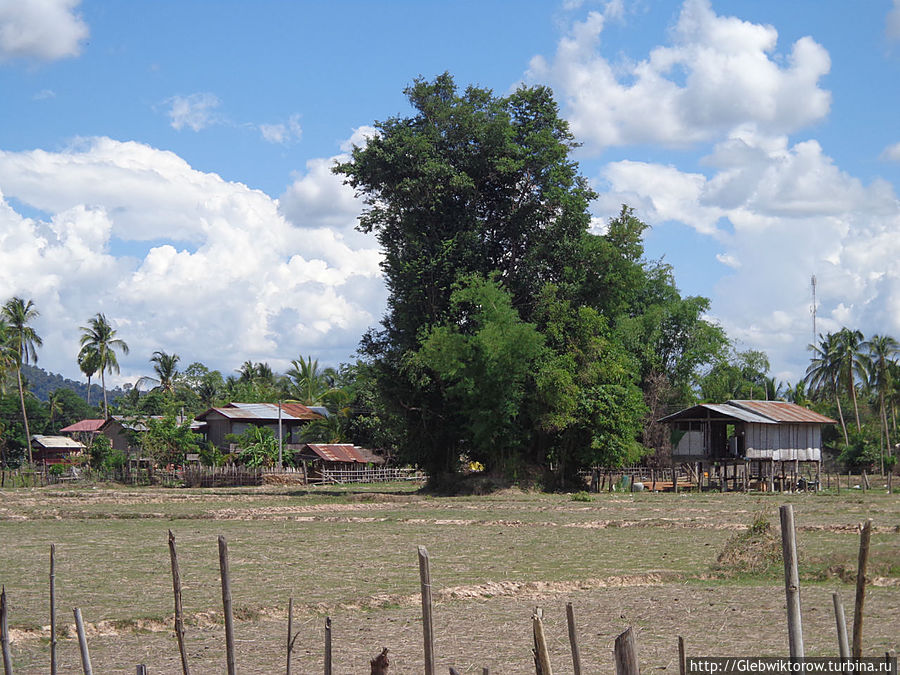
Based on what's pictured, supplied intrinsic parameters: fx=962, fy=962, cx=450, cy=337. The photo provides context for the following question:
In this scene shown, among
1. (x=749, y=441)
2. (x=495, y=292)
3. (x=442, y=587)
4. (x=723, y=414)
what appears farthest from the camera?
(x=749, y=441)

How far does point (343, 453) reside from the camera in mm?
71875

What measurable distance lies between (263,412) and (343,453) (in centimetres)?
905

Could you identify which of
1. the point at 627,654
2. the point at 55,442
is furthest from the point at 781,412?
the point at 55,442

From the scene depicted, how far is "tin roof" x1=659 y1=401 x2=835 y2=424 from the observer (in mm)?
58844

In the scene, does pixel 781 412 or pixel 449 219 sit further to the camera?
pixel 781 412

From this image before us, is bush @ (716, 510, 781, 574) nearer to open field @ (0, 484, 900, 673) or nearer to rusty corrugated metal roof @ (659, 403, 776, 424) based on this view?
open field @ (0, 484, 900, 673)

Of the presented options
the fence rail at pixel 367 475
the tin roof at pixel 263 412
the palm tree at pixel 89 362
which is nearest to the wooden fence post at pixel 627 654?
the fence rail at pixel 367 475

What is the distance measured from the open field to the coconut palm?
160 ft

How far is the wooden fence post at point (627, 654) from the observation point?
554 cm

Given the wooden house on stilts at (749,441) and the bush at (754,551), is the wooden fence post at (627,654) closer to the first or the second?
the bush at (754,551)

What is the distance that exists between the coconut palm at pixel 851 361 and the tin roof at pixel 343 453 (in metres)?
39.3

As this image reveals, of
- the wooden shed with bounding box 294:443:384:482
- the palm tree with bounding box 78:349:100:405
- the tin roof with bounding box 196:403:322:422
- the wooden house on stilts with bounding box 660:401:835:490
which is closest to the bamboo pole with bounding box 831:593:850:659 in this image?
the wooden house on stilts with bounding box 660:401:835:490

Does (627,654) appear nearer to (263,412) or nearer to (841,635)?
(841,635)

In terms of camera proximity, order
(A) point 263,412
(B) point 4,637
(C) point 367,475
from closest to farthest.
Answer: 1. (B) point 4,637
2. (C) point 367,475
3. (A) point 263,412
